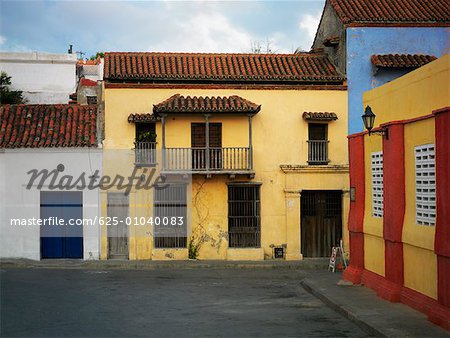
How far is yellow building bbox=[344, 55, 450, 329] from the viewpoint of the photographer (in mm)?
12211

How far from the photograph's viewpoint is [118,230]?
25.6 metres

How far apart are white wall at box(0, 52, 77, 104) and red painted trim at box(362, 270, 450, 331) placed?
2407cm

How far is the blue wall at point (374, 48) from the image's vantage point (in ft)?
85.7

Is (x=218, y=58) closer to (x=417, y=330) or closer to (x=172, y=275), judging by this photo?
(x=172, y=275)

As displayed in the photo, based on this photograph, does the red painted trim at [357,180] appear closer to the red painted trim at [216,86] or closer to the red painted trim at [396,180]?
the red painted trim at [396,180]

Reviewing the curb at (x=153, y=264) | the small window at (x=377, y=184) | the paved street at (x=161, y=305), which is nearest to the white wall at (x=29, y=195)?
→ the curb at (x=153, y=264)

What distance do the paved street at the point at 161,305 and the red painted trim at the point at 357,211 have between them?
1418 millimetres

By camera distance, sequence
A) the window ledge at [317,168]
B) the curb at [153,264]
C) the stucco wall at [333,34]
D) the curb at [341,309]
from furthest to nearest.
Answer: the stucco wall at [333,34], the window ledge at [317,168], the curb at [153,264], the curb at [341,309]

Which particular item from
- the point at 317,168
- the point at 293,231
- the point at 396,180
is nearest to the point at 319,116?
the point at 317,168

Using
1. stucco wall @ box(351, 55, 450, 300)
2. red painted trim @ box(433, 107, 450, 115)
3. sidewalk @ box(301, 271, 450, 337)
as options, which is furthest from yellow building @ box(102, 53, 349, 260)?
red painted trim @ box(433, 107, 450, 115)

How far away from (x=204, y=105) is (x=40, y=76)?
50.9 feet

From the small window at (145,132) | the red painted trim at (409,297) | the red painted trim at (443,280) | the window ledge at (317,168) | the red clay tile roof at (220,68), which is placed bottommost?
the red painted trim at (409,297)

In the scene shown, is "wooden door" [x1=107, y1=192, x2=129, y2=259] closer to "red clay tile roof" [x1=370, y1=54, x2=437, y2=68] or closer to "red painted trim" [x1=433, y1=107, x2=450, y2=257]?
→ "red clay tile roof" [x1=370, y1=54, x2=437, y2=68]

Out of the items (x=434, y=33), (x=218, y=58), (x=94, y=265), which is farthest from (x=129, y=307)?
(x=434, y=33)
